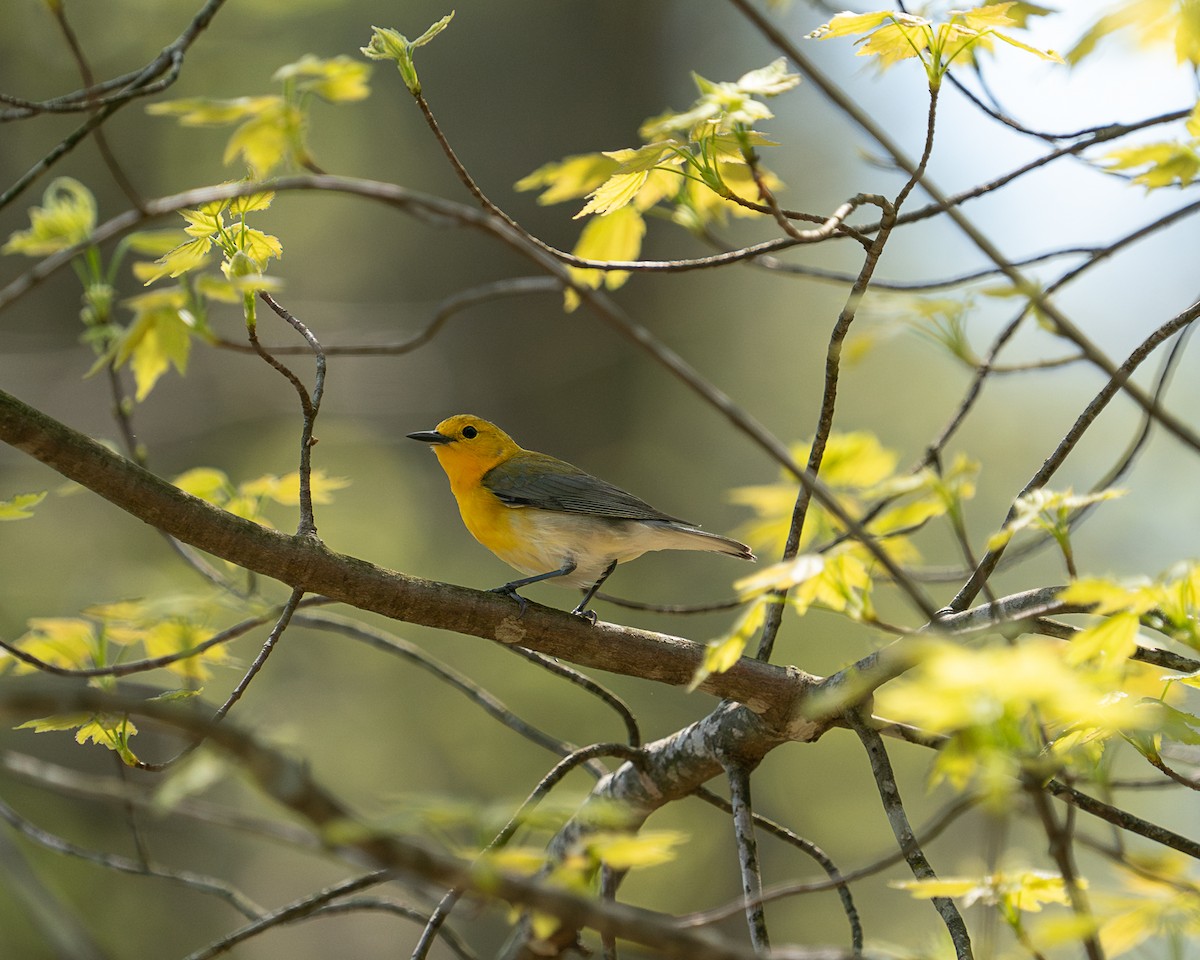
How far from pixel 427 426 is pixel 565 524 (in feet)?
13.6

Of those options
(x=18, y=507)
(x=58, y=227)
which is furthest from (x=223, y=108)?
(x=18, y=507)

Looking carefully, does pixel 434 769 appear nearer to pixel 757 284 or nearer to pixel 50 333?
pixel 50 333

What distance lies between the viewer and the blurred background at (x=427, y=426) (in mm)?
7012

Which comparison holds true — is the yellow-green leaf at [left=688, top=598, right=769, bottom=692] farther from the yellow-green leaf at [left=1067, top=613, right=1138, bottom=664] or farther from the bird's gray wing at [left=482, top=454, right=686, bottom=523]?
the bird's gray wing at [left=482, top=454, right=686, bottom=523]

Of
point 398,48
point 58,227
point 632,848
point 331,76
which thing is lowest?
point 632,848

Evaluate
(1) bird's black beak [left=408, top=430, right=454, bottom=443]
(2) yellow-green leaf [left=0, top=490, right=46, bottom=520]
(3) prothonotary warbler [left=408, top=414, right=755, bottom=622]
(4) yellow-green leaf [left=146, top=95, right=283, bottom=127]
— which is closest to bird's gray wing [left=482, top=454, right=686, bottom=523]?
(3) prothonotary warbler [left=408, top=414, right=755, bottom=622]

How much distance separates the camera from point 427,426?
299 inches

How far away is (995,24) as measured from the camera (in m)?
1.69

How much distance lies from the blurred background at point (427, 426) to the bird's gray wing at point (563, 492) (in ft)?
9.62

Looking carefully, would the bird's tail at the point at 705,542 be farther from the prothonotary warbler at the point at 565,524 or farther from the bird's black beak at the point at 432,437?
the bird's black beak at the point at 432,437

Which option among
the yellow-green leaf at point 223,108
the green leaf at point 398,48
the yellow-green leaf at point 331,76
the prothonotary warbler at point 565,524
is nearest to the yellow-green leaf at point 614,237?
the green leaf at point 398,48

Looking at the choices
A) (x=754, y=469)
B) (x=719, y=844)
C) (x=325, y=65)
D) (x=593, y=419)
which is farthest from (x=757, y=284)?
(x=325, y=65)

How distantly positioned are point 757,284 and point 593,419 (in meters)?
3.51

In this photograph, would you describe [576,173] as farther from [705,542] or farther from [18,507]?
[705,542]
